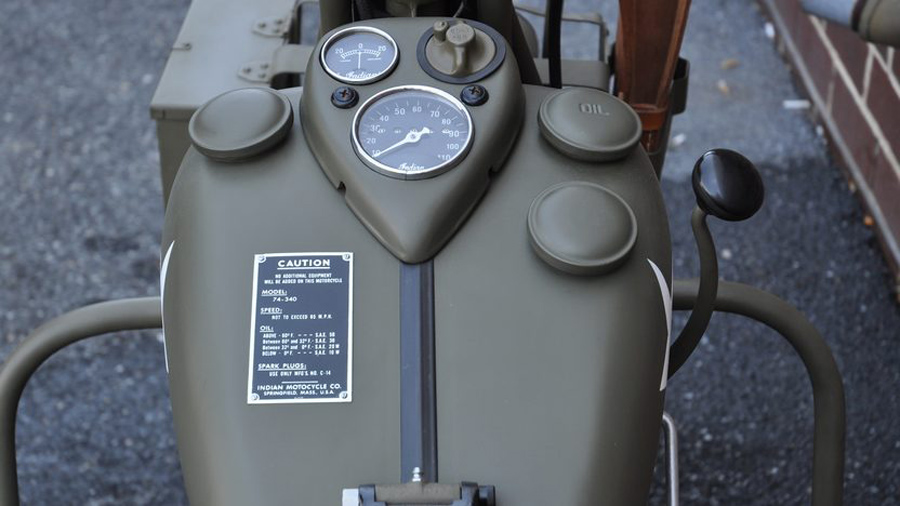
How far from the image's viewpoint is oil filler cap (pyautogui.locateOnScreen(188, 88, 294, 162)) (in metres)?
1.15

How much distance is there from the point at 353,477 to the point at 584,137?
39 centimetres

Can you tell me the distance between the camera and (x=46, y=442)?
7.16ft

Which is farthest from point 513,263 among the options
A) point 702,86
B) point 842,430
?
point 702,86

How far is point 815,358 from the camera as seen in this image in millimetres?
1373

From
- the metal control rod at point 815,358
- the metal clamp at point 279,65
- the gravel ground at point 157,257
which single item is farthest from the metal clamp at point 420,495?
the gravel ground at point 157,257

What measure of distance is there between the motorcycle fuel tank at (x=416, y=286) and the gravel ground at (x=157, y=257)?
1.07 m

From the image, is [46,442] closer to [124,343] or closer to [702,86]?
[124,343]

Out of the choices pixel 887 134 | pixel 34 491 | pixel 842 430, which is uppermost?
pixel 842 430

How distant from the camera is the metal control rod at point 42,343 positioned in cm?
136

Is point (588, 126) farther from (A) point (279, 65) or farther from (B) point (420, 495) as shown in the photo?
(A) point (279, 65)

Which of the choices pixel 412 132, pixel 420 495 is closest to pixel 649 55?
pixel 412 132

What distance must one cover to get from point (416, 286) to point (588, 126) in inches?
9.5

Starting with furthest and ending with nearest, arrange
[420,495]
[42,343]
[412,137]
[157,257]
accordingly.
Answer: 1. [157,257]
2. [42,343]
3. [412,137]
4. [420,495]

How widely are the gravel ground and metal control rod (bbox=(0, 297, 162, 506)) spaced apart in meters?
0.73
